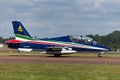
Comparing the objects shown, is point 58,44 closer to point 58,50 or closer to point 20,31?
point 58,50

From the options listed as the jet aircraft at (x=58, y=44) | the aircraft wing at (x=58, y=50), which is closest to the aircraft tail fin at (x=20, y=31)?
the jet aircraft at (x=58, y=44)

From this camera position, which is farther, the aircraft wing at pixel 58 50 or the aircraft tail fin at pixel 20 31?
the aircraft tail fin at pixel 20 31

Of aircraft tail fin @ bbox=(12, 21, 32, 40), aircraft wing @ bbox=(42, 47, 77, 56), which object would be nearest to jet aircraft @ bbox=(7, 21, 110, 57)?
aircraft wing @ bbox=(42, 47, 77, 56)

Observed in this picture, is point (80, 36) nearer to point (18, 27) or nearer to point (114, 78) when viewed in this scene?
point (18, 27)

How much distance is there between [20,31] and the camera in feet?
156

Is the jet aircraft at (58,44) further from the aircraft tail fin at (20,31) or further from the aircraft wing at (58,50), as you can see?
the aircraft tail fin at (20,31)

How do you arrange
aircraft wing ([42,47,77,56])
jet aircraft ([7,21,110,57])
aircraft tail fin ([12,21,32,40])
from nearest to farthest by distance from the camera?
aircraft wing ([42,47,77,56])
jet aircraft ([7,21,110,57])
aircraft tail fin ([12,21,32,40])

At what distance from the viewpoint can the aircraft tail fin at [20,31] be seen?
46.6 metres

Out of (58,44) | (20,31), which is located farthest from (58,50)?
(20,31)

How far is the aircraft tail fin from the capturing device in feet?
153

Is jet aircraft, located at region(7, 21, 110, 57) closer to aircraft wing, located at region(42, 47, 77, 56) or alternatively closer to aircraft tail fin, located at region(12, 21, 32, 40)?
aircraft wing, located at region(42, 47, 77, 56)

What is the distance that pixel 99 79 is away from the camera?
57.5ft

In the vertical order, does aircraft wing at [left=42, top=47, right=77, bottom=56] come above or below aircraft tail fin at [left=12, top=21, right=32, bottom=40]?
below

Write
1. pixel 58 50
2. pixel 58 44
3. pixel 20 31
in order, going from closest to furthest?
pixel 58 50
pixel 58 44
pixel 20 31
